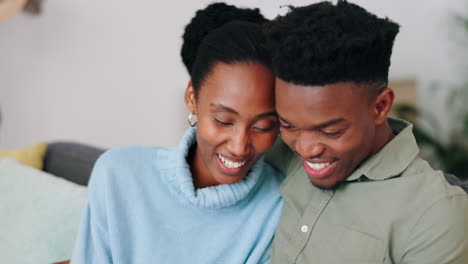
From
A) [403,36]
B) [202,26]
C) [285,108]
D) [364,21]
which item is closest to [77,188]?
[202,26]

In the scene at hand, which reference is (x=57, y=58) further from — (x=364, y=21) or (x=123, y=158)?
(x=364, y=21)

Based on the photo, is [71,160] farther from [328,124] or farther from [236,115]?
[328,124]

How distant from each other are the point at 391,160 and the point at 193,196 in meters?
0.47

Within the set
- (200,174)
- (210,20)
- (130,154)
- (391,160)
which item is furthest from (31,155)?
(391,160)

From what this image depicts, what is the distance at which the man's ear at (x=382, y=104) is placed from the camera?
99 cm

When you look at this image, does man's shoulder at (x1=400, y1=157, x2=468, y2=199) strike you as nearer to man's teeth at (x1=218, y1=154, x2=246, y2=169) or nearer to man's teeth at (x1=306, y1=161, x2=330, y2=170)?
man's teeth at (x1=306, y1=161, x2=330, y2=170)

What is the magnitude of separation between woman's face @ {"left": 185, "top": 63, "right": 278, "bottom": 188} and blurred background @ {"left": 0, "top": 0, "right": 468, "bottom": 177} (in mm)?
1912

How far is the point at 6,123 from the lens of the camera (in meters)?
3.52

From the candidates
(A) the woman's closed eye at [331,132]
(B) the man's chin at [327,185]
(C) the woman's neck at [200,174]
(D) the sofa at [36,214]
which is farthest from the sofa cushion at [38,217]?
(A) the woman's closed eye at [331,132]

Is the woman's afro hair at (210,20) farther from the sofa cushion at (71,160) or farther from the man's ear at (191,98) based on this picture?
the sofa cushion at (71,160)

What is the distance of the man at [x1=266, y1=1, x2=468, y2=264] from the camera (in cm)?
93

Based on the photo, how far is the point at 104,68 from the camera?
3.29 meters

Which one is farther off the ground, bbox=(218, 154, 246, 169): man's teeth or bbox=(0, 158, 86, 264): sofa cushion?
bbox=(218, 154, 246, 169): man's teeth

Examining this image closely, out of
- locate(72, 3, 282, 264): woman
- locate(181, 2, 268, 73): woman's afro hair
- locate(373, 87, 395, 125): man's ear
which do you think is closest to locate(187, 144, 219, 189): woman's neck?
locate(72, 3, 282, 264): woman
